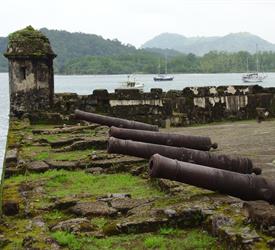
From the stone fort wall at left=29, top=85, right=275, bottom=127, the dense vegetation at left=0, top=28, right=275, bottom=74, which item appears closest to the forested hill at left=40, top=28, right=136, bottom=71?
the dense vegetation at left=0, top=28, right=275, bottom=74

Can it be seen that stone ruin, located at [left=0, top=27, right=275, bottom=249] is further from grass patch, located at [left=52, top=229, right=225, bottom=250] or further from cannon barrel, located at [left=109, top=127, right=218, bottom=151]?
cannon barrel, located at [left=109, top=127, right=218, bottom=151]

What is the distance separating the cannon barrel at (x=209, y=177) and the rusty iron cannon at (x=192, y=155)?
0.91 metres

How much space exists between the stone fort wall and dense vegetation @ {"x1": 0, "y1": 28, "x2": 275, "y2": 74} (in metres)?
111

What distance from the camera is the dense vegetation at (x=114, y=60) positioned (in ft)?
436

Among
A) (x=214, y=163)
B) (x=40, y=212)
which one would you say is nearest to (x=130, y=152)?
(x=214, y=163)

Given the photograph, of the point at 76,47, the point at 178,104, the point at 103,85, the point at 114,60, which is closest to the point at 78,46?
the point at 76,47

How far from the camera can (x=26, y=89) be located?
524 inches

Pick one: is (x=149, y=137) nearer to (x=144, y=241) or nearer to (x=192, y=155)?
(x=192, y=155)

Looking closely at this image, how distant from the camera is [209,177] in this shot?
518cm

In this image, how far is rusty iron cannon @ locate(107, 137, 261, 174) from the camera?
20.2ft

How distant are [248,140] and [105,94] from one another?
4.89m

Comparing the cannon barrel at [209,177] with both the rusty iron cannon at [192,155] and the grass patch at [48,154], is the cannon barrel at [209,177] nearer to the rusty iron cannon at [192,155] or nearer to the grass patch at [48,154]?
the rusty iron cannon at [192,155]

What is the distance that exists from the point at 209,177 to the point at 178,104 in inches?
374

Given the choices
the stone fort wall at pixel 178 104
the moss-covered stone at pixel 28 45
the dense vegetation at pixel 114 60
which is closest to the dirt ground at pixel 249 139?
the stone fort wall at pixel 178 104
